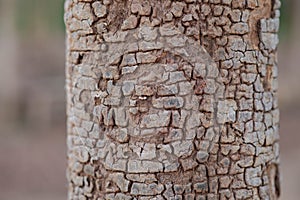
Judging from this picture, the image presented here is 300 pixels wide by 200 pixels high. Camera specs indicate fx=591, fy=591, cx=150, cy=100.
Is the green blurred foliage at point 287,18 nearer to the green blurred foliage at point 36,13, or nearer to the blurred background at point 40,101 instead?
the blurred background at point 40,101

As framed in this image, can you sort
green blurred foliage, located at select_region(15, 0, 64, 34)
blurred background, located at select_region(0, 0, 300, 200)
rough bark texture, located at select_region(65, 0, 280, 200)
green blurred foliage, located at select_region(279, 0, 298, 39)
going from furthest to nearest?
green blurred foliage, located at select_region(279, 0, 298, 39), green blurred foliage, located at select_region(15, 0, 64, 34), blurred background, located at select_region(0, 0, 300, 200), rough bark texture, located at select_region(65, 0, 280, 200)

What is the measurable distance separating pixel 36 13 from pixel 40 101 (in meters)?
1.59

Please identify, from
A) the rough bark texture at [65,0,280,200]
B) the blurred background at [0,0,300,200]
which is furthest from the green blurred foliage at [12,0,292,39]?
the rough bark texture at [65,0,280,200]

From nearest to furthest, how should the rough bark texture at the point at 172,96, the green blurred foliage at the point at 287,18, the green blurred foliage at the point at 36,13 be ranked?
the rough bark texture at the point at 172,96 < the green blurred foliage at the point at 36,13 < the green blurred foliage at the point at 287,18

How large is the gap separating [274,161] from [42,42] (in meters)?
8.30

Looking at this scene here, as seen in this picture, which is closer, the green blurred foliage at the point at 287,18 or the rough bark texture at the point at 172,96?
the rough bark texture at the point at 172,96

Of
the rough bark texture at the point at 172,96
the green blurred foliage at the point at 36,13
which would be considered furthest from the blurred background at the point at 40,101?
the rough bark texture at the point at 172,96

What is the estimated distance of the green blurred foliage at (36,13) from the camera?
775 centimetres

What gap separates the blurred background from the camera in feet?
15.2

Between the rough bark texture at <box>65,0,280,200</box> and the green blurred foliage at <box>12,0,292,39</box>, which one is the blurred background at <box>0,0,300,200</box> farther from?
the rough bark texture at <box>65,0,280,200</box>

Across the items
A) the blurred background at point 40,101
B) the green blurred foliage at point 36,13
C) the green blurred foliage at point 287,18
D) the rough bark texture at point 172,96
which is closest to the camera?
the rough bark texture at point 172,96

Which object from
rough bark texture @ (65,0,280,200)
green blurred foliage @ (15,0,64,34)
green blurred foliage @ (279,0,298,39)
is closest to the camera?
rough bark texture @ (65,0,280,200)

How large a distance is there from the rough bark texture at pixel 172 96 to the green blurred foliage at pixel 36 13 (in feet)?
22.3

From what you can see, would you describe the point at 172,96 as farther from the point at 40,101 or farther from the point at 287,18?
the point at 287,18
